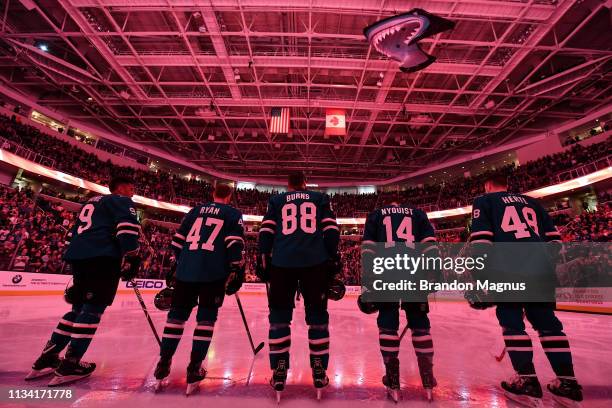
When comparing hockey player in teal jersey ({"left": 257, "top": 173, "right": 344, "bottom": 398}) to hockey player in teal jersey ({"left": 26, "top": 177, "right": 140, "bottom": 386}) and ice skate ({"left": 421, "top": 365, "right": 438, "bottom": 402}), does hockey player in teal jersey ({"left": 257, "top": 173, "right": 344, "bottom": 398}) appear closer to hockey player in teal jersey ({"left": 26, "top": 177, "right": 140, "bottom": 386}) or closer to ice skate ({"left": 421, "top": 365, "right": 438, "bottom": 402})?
ice skate ({"left": 421, "top": 365, "right": 438, "bottom": 402})

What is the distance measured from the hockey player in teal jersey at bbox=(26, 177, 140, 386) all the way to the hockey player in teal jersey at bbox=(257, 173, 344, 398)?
1399 mm

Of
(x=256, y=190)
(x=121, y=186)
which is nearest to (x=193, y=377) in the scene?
(x=121, y=186)

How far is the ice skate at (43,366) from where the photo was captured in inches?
101

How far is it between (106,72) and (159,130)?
231 inches

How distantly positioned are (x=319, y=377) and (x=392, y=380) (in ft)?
1.97

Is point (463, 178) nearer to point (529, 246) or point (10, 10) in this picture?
point (529, 246)

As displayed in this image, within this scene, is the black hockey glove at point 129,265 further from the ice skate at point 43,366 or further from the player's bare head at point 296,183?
the player's bare head at point 296,183

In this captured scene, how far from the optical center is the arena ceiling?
41.2 feet

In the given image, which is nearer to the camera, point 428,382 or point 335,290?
point 428,382

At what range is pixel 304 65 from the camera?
14.9m

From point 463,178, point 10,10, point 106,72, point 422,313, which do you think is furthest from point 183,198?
point 422,313

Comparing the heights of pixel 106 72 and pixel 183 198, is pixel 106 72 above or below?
above

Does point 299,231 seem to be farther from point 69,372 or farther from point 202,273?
point 69,372

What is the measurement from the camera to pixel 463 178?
27.4m
